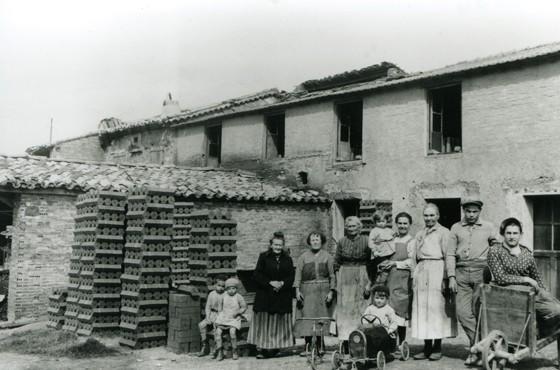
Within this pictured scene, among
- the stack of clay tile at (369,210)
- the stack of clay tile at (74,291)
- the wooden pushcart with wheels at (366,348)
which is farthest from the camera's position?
the stack of clay tile at (369,210)

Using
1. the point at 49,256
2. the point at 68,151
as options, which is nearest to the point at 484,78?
the point at 49,256

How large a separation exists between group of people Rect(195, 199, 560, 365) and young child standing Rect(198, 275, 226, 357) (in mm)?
25

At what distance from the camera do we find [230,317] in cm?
808

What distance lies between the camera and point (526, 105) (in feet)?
38.0

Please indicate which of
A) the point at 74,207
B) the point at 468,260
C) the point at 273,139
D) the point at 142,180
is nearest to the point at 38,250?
the point at 74,207

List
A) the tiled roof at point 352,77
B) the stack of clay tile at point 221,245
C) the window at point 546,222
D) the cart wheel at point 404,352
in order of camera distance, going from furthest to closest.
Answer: the tiled roof at point 352,77 → the window at point 546,222 → the stack of clay tile at point 221,245 → the cart wheel at point 404,352

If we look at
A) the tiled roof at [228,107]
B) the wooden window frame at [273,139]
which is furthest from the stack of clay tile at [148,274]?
the tiled roof at [228,107]

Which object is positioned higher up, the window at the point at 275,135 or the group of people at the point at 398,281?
the window at the point at 275,135

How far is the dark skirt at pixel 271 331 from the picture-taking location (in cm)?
778

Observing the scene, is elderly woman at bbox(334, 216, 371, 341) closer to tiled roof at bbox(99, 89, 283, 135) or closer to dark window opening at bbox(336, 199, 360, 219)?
dark window opening at bbox(336, 199, 360, 219)

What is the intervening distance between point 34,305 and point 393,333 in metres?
8.48

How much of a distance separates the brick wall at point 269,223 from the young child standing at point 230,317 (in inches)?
228

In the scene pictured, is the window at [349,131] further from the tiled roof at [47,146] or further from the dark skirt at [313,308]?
the tiled roof at [47,146]

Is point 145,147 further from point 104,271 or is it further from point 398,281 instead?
point 398,281
